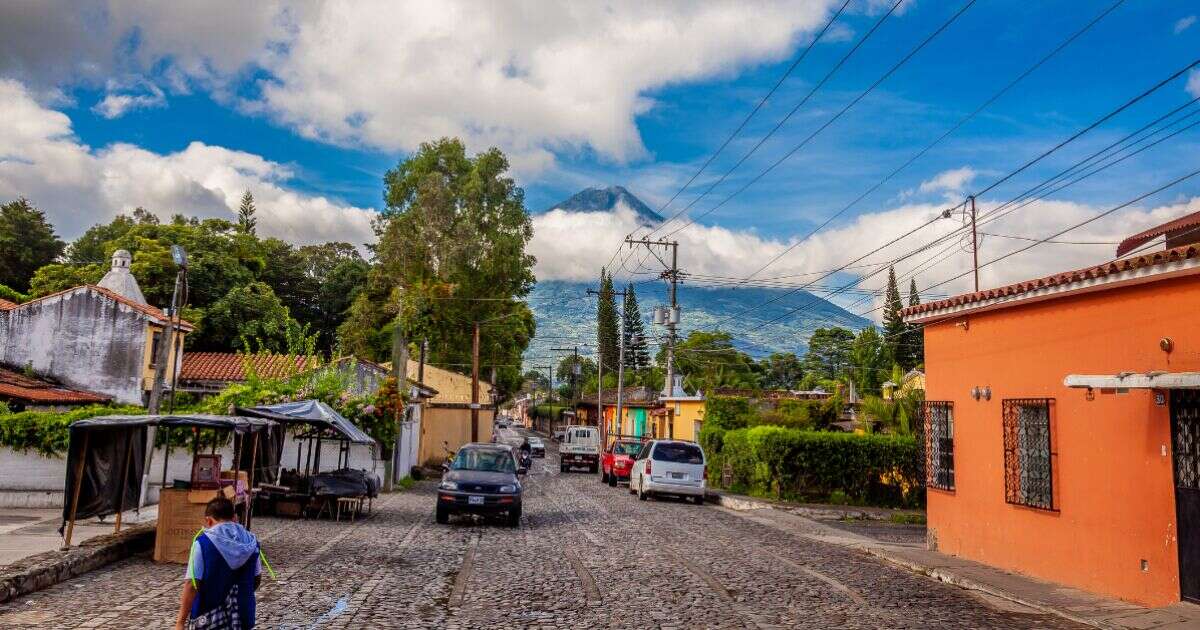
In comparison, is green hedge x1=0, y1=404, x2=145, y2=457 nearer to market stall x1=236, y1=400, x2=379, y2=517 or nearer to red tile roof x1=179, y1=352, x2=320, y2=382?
market stall x1=236, y1=400, x2=379, y2=517

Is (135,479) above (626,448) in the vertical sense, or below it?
below

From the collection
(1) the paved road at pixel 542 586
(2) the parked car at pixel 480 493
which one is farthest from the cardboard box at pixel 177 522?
(2) the parked car at pixel 480 493

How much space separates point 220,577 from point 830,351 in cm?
8927

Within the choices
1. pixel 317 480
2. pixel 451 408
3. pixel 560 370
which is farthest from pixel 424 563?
pixel 560 370

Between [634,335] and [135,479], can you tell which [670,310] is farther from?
[634,335]

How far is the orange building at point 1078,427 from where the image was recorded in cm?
951

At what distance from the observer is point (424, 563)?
39.8 feet

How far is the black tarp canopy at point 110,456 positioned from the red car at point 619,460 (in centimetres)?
1969

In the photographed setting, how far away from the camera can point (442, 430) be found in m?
47.7

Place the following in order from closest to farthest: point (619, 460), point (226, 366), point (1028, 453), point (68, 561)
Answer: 1. point (68, 561)
2. point (1028, 453)
3. point (619, 460)
4. point (226, 366)

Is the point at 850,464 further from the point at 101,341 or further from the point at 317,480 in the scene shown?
the point at 101,341

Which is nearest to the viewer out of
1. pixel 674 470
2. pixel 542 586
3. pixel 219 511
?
pixel 219 511

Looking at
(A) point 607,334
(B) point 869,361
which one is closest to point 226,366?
(B) point 869,361

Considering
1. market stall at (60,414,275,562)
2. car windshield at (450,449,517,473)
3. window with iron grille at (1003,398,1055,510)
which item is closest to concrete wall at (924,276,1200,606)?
window with iron grille at (1003,398,1055,510)
